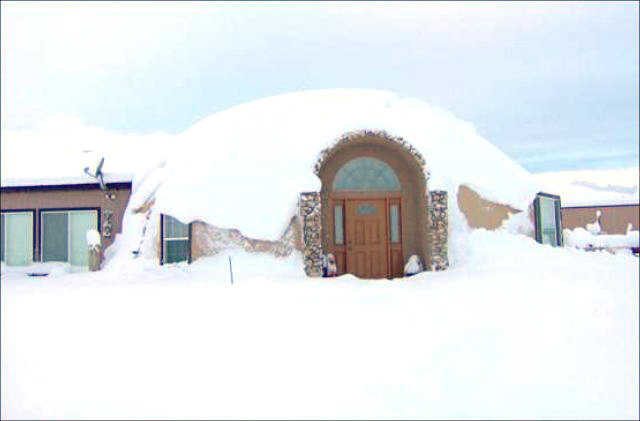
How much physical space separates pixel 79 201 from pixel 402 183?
32.5 ft

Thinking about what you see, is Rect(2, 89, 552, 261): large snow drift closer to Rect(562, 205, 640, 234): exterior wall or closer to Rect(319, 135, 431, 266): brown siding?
Rect(319, 135, 431, 266): brown siding

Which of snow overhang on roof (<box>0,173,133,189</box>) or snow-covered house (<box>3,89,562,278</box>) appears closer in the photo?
snow-covered house (<box>3,89,562,278</box>)

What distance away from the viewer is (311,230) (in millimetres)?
12477

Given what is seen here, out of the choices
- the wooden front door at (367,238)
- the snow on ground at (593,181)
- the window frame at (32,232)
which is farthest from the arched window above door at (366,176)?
the snow on ground at (593,181)

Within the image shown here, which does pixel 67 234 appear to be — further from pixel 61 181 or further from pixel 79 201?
pixel 61 181

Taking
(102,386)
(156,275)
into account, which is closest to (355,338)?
(102,386)

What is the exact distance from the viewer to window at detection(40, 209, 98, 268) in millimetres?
16141

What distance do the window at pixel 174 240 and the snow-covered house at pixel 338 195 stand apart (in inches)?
1.2

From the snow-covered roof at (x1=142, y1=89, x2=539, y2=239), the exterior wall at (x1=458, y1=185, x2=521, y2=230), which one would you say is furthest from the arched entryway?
the exterior wall at (x1=458, y1=185, x2=521, y2=230)

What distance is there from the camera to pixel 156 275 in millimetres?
12898

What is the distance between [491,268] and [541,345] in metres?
5.88

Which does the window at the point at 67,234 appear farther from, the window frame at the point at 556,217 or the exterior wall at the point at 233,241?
the window frame at the point at 556,217

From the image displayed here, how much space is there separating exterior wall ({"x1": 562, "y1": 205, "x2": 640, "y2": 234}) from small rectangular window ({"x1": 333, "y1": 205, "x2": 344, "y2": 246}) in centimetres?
1992

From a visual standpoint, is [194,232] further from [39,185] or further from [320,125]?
[39,185]
